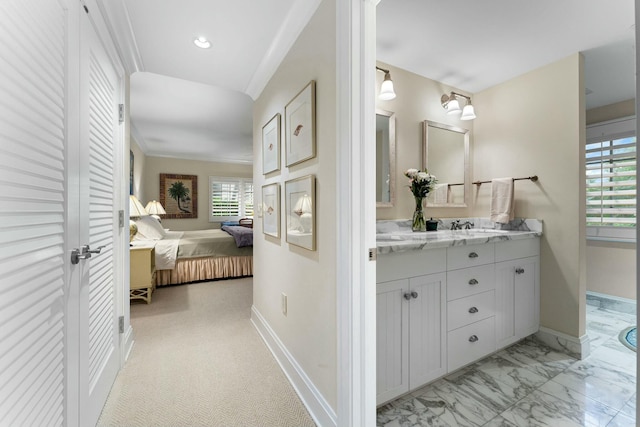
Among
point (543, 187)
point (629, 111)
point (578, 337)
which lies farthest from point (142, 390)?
point (629, 111)

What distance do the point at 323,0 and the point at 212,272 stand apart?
377 cm

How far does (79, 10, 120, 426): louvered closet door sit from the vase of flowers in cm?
206

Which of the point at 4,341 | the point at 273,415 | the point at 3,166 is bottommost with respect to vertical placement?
the point at 273,415

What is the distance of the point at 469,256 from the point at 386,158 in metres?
1.01

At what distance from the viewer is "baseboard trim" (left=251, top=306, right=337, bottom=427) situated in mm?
1316

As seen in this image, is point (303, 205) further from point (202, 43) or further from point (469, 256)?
point (202, 43)

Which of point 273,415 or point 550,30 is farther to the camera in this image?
point 550,30

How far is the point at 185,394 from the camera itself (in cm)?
160

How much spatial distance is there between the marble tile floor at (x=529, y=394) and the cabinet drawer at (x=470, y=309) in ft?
1.25

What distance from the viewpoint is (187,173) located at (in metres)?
6.62


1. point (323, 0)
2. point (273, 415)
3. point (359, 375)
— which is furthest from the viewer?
point (273, 415)

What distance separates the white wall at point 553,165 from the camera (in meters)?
2.08

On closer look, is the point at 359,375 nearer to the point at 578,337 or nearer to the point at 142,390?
the point at 142,390

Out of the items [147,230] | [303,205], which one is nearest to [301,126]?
[303,205]
